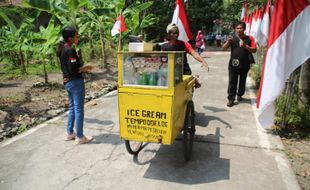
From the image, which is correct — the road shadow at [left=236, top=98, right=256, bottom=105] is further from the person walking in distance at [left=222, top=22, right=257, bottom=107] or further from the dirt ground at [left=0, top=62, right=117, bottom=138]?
the dirt ground at [left=0, top=62, right=117, bottom=138]

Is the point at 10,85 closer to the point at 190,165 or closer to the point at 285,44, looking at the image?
the point at 190,165

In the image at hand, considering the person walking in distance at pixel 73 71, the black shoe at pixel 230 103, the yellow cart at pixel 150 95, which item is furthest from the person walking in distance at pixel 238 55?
the person walking in distance at pixel 73 71

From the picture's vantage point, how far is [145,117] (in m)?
3.62

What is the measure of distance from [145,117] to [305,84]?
12.3 feet

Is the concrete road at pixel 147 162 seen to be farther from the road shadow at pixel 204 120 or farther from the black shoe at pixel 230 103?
the black shoe at pixel 230 103

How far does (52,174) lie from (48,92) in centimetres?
500

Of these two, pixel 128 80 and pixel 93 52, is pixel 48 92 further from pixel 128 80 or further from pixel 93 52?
pixel 93 52

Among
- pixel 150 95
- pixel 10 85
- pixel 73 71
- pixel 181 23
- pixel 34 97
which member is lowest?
pixel 34 97

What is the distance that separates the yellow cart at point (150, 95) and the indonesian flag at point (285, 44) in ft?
5.52

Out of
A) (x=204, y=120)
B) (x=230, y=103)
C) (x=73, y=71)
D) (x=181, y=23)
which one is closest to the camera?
(x=73, y=71)

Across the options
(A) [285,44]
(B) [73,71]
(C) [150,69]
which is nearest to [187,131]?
(C) [150,69]

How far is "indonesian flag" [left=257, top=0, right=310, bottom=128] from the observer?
173 inches

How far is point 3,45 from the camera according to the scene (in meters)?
10.0

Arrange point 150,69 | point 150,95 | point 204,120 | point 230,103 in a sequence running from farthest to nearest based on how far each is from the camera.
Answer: point 230,103 < point 204,120 < point 150,69 < point 150,95
